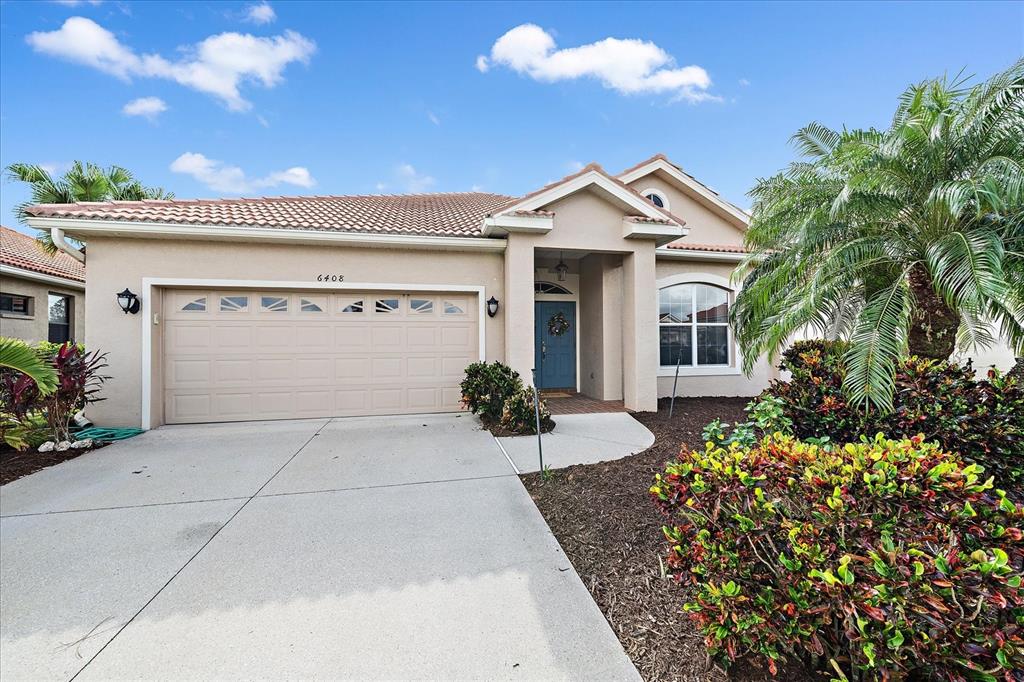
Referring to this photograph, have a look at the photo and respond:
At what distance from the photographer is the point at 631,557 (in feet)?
10.1

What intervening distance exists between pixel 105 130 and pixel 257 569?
41.5 ft

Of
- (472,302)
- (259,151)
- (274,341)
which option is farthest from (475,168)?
(274,341)

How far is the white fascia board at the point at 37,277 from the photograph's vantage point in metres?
11.0

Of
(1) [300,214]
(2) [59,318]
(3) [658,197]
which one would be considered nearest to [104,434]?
(1) [300,214]

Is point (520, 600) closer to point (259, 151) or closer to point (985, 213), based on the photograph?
point (985, 213)

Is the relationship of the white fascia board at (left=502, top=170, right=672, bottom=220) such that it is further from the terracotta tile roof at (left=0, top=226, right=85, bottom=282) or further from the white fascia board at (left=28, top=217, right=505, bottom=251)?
the terracotta tile roof at (left=0, top=226, right=85, bottom=282)

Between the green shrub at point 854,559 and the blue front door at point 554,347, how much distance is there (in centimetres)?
813

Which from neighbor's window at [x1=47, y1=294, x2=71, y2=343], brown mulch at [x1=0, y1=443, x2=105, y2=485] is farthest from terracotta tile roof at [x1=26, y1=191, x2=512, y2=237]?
neighbor's window at [x1=47, y1=294, x2=71, y2=343]

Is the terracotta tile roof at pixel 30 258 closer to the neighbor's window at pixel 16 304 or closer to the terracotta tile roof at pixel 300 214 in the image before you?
the neighbor's window at pixel 16 304

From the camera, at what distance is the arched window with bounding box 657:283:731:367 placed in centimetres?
987

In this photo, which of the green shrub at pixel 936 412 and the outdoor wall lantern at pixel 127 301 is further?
the outdoor wall lantern at pixel 127 301

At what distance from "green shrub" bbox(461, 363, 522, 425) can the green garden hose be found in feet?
18.6

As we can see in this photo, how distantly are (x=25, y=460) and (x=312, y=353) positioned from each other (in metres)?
3.90

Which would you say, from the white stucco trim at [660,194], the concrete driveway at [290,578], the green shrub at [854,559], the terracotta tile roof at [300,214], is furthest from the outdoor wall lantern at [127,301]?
the white stucco trim at [660,194]
